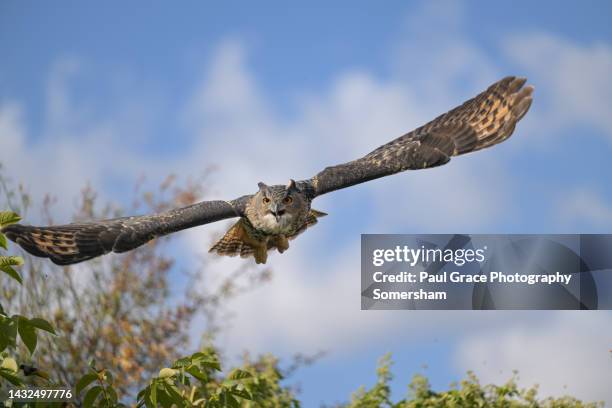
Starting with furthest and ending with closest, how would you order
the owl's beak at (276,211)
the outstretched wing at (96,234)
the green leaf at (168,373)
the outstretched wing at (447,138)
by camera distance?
1. the outstretched wing at (447,138)
2. the owl's beak at (276,211)
3. the outstretched wing at (96,234)
4. the green leaf at (168,373)

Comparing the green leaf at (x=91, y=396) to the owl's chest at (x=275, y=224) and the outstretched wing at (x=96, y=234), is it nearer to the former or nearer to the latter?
the outstretched wing at (x=96, y=234)

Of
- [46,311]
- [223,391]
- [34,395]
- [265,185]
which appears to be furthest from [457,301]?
[34,395]

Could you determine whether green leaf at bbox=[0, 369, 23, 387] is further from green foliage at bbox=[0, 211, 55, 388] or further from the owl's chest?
the owl's chest

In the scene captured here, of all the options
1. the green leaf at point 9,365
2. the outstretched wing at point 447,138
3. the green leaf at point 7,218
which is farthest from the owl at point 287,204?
the green leaf at point 9,365

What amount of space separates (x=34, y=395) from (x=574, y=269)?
10.2m

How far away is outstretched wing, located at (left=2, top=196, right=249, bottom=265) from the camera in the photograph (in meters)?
7.96

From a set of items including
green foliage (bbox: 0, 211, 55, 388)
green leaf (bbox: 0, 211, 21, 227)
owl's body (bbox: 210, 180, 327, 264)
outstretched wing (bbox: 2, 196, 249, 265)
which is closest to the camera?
green foliage (bbox: 0, 211, 55, 388)

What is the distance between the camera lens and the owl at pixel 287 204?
8.12 metres

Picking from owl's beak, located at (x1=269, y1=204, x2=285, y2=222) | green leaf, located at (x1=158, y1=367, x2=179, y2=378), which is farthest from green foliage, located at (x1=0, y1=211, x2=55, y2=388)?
owl's beak, located at (x1=269, y1=204, x2=285, y2=222)

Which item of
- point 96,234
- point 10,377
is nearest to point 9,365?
point 10,377

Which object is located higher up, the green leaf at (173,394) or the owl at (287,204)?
the owl at (287,204)

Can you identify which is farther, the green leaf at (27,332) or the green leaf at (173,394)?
the green leaf at (173,394)

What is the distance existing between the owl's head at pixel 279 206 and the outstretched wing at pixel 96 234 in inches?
34.8

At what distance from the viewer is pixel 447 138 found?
34.1ft
